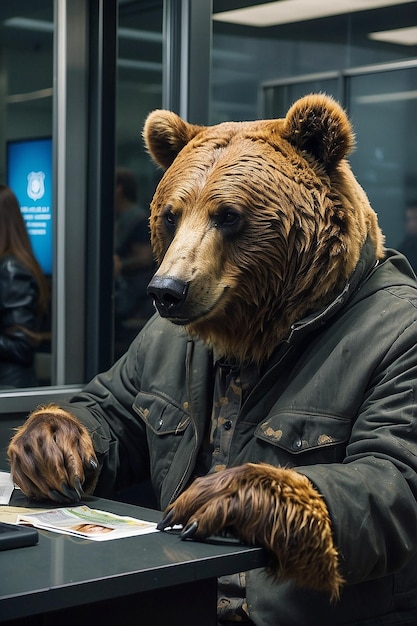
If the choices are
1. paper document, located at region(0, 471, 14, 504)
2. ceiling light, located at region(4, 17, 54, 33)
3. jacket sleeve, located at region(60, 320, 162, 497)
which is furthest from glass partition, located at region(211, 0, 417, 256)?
paper document, located at region(0, 471, 14, 504)

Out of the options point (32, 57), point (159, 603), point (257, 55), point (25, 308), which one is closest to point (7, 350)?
point (25, 308)

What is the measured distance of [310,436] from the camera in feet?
6.99

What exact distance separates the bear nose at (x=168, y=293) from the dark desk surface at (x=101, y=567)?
1.63ft

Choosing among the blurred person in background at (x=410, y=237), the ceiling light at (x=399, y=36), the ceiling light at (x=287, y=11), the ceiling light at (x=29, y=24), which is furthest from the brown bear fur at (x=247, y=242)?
the ceiling light at (x=287, y=11)

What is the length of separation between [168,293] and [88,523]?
0.49 metres

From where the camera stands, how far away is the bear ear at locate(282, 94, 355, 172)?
2238 millimetres

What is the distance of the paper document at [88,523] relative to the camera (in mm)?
1835

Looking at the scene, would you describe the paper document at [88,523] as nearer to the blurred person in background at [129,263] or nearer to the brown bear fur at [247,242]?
the brown bear fur at [247,242]

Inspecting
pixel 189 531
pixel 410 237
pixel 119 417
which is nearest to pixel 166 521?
pixel 189 531

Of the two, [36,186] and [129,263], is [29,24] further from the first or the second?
[129,263]

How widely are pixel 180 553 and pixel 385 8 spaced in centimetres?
481

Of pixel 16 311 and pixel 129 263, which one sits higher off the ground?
pixel 129 263

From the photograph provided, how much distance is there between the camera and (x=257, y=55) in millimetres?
6312

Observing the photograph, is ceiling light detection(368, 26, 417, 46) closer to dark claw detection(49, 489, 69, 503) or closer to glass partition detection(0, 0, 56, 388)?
glass partition detection(0, 0, 56, 388)
